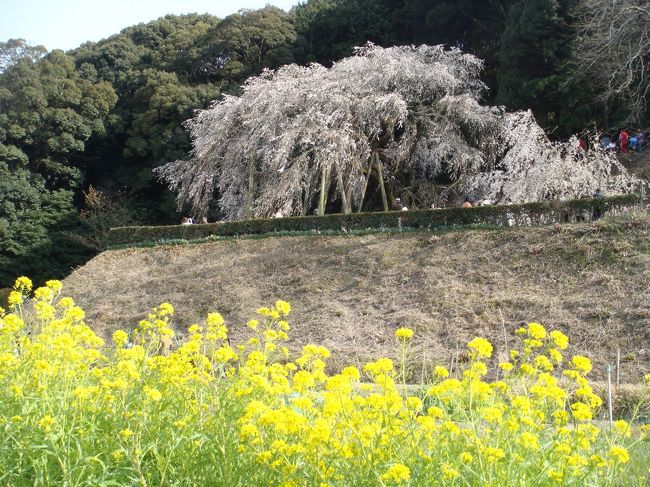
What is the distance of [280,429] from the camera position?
2348 mm

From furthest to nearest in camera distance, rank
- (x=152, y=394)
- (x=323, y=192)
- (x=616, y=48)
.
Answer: (x=323, y=192) → (x=616, y=48) → (x=152, y=394)

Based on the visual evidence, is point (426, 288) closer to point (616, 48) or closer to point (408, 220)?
point (408, 220)

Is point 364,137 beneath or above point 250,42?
beneath

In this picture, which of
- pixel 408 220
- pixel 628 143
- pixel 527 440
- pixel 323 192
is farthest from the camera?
pixel 628 143

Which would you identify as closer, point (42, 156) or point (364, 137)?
point (364, 137)

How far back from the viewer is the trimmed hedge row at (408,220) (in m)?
13.2

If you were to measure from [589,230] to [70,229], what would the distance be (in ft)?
68.4

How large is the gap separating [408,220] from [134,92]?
19832mm

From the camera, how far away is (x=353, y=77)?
66.0ft

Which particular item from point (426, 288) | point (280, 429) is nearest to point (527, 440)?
point (280, 429)

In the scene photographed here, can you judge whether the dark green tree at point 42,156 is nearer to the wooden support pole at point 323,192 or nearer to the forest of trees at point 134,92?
the forest of trees at point 134,92

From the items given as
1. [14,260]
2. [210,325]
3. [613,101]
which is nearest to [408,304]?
[210,325]

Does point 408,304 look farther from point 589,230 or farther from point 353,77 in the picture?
point 353,77

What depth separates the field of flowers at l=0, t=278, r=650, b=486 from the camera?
234 centimetres
